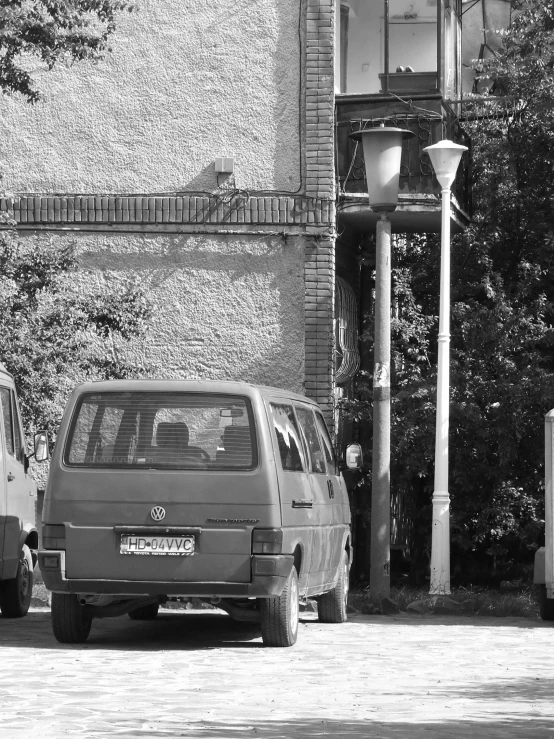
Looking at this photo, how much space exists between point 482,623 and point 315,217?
6.24m

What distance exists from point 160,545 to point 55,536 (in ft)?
2.51

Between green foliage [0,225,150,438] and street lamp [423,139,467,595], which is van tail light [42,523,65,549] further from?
street lamp [423,139,467,595]

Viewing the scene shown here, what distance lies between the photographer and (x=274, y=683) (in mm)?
8586

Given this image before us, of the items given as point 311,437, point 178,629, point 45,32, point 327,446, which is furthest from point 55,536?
point 45,32

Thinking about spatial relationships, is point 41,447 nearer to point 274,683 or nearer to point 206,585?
point 206,585

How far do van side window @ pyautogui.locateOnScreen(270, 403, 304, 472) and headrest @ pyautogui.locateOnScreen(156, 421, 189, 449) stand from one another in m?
0.70

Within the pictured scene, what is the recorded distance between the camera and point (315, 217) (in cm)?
1798

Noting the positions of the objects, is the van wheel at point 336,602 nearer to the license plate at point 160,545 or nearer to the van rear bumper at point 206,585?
the van rear bumper at point 206,585

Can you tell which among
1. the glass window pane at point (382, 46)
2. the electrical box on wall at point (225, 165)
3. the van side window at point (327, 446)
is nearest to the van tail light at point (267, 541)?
the van side window at point (327, 446)

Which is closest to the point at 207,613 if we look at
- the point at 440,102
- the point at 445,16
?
the point at 440,102

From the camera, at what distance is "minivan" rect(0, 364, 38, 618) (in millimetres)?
12719

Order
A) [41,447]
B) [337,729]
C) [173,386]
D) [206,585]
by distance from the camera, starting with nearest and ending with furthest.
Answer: [337,729] < [206,585] < [173,386] < [41,447]

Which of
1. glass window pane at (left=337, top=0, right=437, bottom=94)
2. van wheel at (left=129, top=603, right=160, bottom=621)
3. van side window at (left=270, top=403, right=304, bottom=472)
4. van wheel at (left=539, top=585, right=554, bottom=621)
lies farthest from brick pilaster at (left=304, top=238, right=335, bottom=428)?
van side window at (left=270, top=403, right=304, bottom=472)

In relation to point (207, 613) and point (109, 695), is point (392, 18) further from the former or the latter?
point (109, 695)
